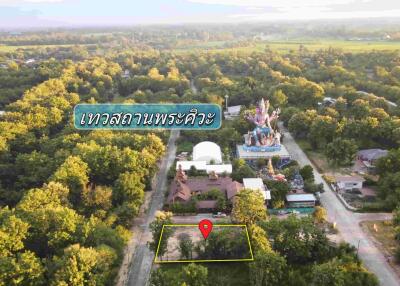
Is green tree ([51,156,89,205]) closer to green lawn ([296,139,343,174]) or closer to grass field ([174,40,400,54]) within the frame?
green lawn ([296,139,343,174])

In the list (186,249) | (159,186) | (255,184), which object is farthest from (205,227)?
(159,186)

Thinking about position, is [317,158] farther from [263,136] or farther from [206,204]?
[206,204]

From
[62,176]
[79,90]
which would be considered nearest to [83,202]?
[62,176]

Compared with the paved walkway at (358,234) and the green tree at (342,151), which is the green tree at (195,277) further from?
the green tree at (342,151)

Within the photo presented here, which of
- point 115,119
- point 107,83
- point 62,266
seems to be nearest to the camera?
point 62,266

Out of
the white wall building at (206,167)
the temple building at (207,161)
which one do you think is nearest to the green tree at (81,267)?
the temple building at (207,161)

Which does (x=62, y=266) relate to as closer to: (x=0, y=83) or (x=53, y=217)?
(x=53, y=217)

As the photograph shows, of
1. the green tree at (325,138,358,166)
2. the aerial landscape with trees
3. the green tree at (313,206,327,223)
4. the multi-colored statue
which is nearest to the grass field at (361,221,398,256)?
the aerial landscape with trees
